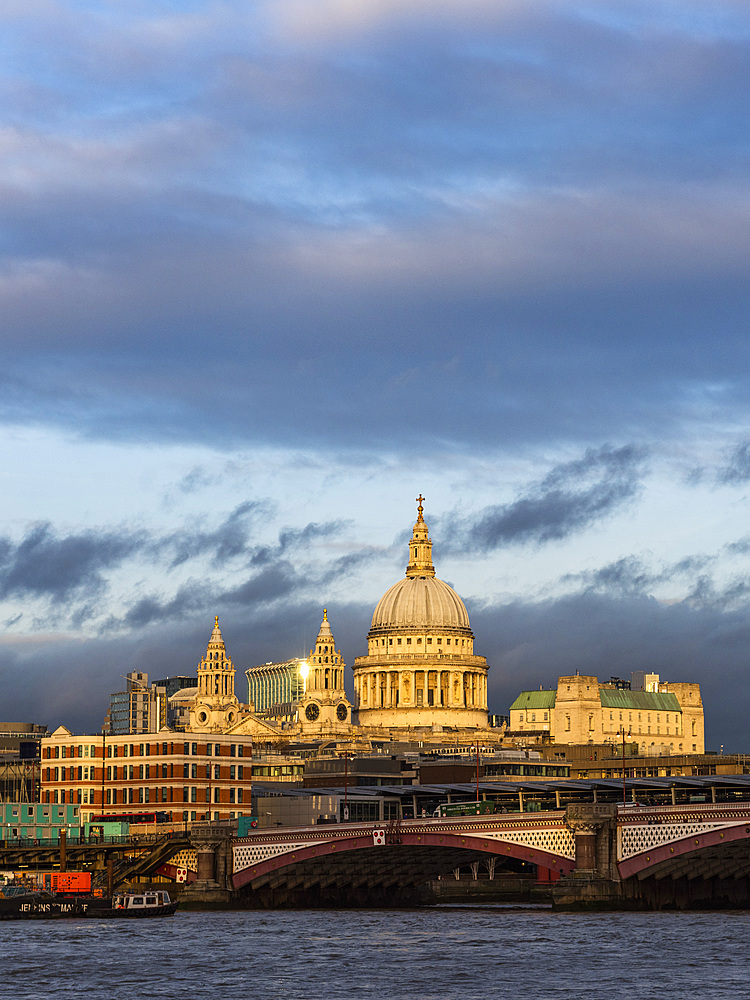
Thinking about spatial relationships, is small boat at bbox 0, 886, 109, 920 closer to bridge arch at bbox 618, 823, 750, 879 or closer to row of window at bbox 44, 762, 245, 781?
bridge arch at bbox 618, 823, 750, 879

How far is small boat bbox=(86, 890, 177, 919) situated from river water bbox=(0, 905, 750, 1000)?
1836 mm

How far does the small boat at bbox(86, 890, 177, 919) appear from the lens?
140625 millimetres

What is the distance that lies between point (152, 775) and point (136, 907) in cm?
4290

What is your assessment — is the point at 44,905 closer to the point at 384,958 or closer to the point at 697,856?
the point at 384,958

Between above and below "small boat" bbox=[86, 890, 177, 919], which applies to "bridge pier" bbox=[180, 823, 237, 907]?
above

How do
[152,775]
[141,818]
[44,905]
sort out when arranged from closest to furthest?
[44,905] < [141,818] < [152,775]

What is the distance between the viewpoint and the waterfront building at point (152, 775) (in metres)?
183

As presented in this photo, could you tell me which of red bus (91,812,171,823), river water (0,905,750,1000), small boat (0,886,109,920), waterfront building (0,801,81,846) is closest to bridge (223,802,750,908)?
river water (0,905,750,1000)

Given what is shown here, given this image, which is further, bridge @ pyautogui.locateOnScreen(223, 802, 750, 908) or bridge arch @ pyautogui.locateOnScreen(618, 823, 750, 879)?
bridge @ pyautogui.locateOnScreen(223, 802, 750, 908)

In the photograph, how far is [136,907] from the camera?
141m

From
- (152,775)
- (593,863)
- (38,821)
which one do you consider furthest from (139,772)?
(593,863)

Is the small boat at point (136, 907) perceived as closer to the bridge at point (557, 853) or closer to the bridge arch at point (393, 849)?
the bridge arch at point (393, 849)

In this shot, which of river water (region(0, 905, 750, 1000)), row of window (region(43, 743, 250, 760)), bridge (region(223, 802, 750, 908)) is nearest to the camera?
river water (region(0, 905, 750, 1000))

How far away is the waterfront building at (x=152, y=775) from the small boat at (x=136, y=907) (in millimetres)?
37213
